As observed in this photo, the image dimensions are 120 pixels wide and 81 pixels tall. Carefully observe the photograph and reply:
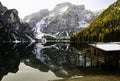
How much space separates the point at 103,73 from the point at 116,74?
3.29 metres

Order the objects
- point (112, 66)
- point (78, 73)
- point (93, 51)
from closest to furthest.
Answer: point (78, 73), point (112, 66), point (93, 51)

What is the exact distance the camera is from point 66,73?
198ft

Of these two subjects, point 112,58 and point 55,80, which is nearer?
point 55,80

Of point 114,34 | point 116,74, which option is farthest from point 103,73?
point 114,34

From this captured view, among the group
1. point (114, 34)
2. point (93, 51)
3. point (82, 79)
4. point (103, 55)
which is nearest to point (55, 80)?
point (82, 79)

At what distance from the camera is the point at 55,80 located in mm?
50844

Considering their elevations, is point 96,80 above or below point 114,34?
above

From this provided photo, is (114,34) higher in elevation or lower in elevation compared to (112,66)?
lower

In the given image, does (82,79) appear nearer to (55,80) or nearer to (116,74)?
(55,80)

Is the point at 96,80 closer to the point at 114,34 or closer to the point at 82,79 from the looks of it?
the point at 82,79

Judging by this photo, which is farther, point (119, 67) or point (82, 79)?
point (119, 67)

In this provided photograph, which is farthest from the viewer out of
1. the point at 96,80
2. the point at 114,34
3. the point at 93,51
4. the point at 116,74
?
the point at 114,34

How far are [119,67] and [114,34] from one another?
13062cm

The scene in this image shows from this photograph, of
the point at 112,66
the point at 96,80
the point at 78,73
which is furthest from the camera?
the point at 112,66
